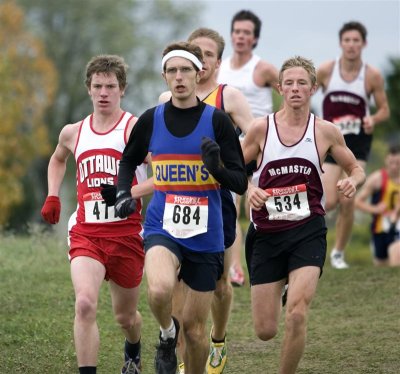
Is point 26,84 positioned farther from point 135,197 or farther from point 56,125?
point 135,197

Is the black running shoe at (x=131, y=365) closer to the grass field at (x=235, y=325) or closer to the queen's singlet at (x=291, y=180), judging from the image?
the grass field at (x=235, y=325)

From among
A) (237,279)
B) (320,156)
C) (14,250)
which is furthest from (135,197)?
(14,250)

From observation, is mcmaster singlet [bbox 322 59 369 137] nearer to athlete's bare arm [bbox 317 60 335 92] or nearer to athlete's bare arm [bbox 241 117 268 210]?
athlete's bare arm [bbox 317 60 335 92]

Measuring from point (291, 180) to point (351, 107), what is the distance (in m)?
5.33

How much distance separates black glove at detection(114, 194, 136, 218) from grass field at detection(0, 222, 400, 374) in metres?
1.78

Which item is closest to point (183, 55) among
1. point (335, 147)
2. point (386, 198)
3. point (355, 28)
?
point (335, 147)

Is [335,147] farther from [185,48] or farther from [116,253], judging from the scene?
[116,253]

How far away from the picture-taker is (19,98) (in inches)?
2234

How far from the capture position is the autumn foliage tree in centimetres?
5125

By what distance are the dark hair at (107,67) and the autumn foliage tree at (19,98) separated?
4115 centimetres

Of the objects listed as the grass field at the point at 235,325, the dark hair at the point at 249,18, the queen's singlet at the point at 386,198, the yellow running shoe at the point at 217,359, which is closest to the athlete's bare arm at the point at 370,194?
the queen's singlet at the point at 386,198

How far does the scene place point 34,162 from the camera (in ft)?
206

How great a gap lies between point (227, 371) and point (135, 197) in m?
1.93

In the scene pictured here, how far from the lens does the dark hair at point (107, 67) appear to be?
8727mm
